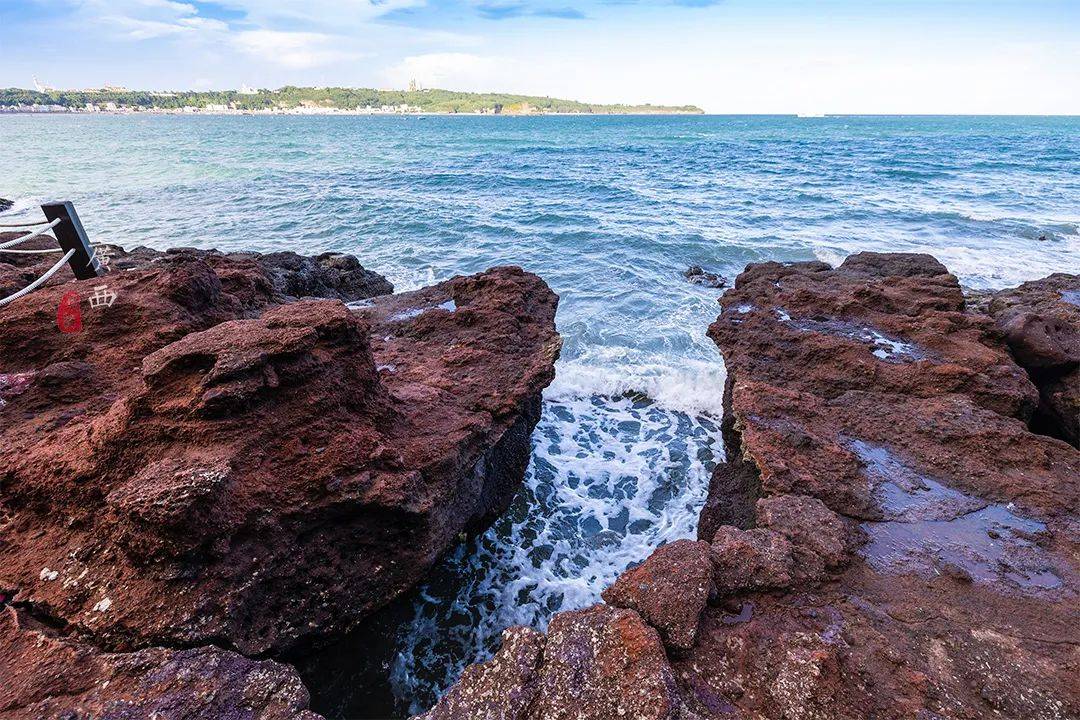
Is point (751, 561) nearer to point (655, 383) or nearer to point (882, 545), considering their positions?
point (882, 545)

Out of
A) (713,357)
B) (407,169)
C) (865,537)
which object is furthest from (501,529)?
(407,169)

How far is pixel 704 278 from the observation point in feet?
49.9

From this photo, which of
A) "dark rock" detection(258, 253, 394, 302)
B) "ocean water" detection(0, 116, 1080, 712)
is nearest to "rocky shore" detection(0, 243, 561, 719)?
"ocean water" detection(0, 116, 1080, 712)

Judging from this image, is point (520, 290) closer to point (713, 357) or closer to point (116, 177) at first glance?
point (713, 357)

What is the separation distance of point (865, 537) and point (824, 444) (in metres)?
1.06

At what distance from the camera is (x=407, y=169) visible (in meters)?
36.4

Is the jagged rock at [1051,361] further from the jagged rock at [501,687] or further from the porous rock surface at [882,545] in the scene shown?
the jagged rock at [501,687]

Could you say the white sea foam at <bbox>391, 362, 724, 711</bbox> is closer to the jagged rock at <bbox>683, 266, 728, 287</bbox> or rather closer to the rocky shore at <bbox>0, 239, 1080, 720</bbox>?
the rocky shore at <bbox>0, 239, 1080, 720</bbox>

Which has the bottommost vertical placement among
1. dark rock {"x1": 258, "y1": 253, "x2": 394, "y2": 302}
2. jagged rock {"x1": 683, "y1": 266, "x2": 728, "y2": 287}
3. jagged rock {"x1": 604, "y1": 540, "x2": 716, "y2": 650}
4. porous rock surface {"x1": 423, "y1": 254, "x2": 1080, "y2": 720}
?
jagged rock {"x1": 683, "y1": 266, "x2": 728, "y2": 287}

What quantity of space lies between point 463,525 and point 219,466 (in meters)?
2.41

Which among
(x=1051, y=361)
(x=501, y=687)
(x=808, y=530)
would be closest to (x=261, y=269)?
(x=501, y=687)

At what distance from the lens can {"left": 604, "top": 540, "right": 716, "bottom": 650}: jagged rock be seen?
9.55 ft

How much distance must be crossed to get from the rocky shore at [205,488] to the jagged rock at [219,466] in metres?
0.01

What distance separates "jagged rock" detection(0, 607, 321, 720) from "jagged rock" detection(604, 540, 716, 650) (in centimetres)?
181
